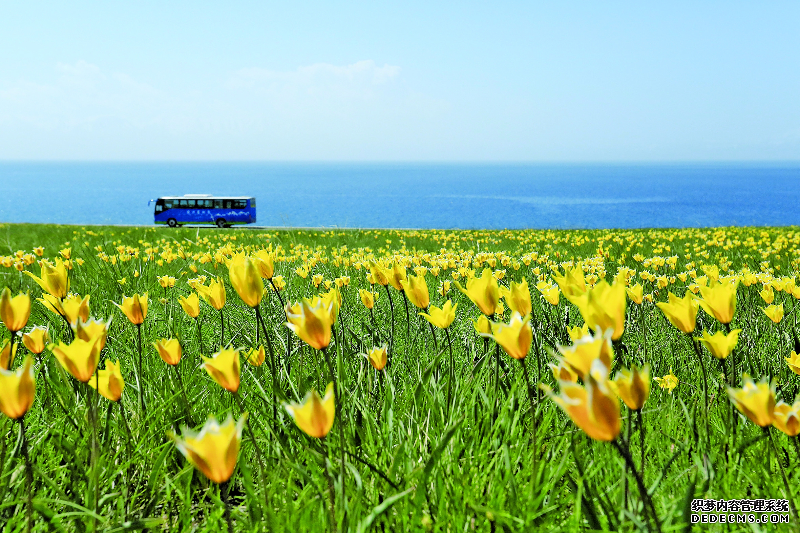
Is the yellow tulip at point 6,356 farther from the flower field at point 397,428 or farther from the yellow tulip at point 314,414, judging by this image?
the yellow tulip at point 314,414

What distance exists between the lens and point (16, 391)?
1.18 metres

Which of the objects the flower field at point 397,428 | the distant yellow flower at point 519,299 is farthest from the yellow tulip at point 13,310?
the distant yellow flower at point 519,299

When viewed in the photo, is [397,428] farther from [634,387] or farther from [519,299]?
[634,387]

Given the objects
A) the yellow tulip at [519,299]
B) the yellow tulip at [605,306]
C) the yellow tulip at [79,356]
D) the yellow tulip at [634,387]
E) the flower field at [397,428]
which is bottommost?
the flower field at [397,428]

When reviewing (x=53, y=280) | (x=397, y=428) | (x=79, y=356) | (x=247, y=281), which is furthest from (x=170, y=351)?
(x=397, y=428)

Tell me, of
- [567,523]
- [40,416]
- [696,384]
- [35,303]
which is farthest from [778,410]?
[35,303]

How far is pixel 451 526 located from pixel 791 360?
1645mm

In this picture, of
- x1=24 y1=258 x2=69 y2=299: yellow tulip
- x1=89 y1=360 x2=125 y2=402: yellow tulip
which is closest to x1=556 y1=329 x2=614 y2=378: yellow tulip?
x1=89 y1=360 x2=125 y2=402: yellow tulip

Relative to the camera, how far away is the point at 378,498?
171 cm

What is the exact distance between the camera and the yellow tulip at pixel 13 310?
1735 millimetres

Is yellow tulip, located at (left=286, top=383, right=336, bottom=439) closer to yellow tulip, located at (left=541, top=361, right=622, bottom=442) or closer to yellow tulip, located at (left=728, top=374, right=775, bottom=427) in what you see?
yellow tulip, located at (left=541, top=361, right=622, bottom=442)

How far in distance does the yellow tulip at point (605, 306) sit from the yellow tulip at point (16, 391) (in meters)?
1.35

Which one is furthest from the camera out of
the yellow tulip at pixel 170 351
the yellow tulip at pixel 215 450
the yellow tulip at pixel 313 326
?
the yellow tulip at pixel 170 351

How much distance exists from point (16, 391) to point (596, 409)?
1287mm
